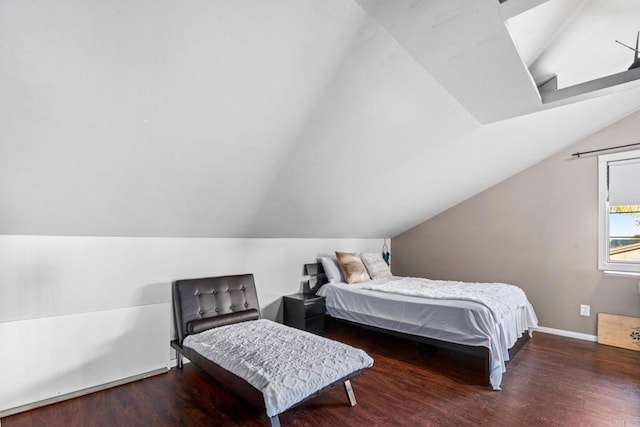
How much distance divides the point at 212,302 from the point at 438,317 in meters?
2.15

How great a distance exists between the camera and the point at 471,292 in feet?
11.0

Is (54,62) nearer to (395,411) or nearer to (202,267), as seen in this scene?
(202,267)

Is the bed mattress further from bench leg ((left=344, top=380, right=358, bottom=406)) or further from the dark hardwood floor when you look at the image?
bench leg ((left=344, top=380, right=358, bottom=406))

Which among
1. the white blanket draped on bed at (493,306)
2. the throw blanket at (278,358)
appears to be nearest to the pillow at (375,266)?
the white blanket draped on bed at (493,306)

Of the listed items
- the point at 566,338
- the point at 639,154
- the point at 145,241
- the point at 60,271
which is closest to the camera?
the point at 60,271

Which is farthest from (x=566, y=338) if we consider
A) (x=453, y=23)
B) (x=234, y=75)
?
(x=234, y=75)

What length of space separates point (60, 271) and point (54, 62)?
5.53ft

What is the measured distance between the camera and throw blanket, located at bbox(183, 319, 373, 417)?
183 centimetres

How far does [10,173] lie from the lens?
1813 millimetres

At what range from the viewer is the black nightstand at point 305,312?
366 cm

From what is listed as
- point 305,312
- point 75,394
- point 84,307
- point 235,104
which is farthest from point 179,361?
point 235,104

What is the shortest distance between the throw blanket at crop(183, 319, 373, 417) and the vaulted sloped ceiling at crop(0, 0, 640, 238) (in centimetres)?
107

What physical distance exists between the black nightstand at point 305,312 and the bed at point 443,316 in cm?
16

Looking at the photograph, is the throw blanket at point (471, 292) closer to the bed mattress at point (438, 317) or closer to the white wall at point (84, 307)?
the bed mattress at point (438, 317)
